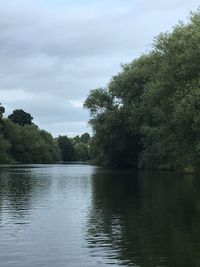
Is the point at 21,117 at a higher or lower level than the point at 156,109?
higher

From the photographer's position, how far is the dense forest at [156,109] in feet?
164

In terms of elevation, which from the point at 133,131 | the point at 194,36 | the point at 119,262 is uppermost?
the point at 194,36

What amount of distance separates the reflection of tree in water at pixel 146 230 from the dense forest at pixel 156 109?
15.3 m

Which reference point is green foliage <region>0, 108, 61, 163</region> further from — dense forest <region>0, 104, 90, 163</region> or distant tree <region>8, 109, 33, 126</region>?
distant tree <region>8, 109, 33, 126</region>

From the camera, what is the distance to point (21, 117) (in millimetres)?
179500

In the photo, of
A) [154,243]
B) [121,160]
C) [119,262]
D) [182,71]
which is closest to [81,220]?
[154,243]

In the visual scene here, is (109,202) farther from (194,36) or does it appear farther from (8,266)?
(194,36)

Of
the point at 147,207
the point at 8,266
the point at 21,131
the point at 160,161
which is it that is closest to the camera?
the point at 8,266

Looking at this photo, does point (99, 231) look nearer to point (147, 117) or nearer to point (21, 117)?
point (147, 117)

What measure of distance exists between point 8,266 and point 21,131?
14824 centimetres

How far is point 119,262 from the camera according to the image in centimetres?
1612

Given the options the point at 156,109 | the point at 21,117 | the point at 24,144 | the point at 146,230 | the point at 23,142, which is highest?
the point at 21,117

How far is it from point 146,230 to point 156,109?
124 ft

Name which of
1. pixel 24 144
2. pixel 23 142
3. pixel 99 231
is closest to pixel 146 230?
pixel 99 231
